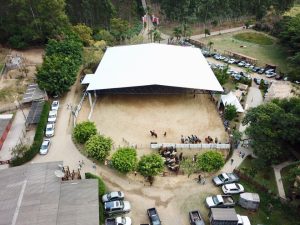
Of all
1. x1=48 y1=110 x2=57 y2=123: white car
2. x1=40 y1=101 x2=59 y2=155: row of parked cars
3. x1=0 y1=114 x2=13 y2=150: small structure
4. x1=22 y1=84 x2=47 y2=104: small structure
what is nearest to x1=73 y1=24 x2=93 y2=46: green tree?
x1=22 y1=84 x2=47 y2=104: small structure

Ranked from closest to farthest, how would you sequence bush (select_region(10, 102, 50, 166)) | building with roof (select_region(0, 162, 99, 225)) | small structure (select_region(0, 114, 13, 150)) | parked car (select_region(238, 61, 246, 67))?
building with roof (select_region(0, 162, 99, 225)) < bush (select_region(10, 102, 50, 166)) < small structure (select_region(0, 114, 13, 150)) < parked car (select_region(238, 61, 246, 67))

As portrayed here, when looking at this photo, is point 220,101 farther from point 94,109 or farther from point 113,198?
point 113,198

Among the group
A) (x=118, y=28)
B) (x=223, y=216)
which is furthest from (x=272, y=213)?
(x=118, y=28)

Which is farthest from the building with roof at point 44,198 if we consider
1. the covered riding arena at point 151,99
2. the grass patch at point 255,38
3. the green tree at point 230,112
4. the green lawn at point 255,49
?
the grass patch at point 255,38

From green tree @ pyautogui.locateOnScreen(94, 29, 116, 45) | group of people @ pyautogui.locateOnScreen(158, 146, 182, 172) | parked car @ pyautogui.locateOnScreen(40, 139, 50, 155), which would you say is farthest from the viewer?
green tree @ pyautogui.locateOnScreen(94, 29, 116, 45)

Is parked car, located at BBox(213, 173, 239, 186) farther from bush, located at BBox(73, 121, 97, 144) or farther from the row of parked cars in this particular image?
the row of parked cars

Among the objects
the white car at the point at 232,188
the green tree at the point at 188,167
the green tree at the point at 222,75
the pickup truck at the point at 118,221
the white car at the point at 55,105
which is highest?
the green tree at the point at 222,75

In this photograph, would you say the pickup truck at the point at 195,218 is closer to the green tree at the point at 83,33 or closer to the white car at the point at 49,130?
the white car at the point at 49,130
